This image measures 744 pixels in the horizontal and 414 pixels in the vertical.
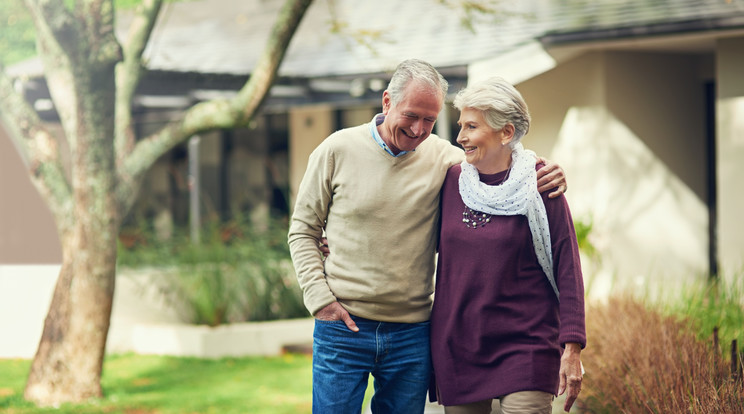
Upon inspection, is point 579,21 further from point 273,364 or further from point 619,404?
point 619,404

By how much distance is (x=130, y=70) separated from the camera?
7922 mm

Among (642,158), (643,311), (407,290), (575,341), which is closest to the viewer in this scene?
(575,341)

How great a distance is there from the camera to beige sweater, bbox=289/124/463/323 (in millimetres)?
3504

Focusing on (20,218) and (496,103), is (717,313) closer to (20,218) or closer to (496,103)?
(496,103)

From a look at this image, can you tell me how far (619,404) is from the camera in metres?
4.99

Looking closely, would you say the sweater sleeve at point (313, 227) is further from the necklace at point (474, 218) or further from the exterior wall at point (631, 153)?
the exterior wall at point (631, 153)

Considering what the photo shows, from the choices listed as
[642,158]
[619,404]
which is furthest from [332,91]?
[619,404]

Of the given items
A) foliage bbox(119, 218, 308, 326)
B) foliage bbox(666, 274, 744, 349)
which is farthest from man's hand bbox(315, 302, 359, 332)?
foliage bbox(119, 218, 308, 326)

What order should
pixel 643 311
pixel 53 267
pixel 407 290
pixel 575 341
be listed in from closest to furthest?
pixel 575 341
pixel 407 290
pixel 643 311
pixel 53 267

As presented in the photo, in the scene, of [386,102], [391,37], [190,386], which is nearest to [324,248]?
[386,102]

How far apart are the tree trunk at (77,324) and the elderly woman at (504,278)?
15.1ft

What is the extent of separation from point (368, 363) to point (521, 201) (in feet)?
2.72

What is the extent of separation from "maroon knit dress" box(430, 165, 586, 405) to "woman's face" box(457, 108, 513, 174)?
21 cm

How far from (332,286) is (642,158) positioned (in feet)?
27.4
